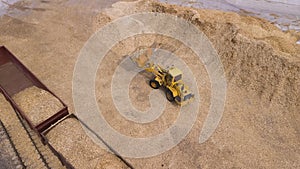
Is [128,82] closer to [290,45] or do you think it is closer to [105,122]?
[105,122]

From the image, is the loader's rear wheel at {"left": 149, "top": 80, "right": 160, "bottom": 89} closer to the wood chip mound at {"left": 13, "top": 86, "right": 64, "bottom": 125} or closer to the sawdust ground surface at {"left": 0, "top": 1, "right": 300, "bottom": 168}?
the sawdust ground surface at {"left": 0, "top": 1, "right": 300, "bottom": 168}

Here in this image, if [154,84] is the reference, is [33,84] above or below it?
above

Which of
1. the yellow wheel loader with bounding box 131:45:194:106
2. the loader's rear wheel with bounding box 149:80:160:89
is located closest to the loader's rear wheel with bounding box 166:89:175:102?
the yellow wheel loader with bounding box 131:45:194:106

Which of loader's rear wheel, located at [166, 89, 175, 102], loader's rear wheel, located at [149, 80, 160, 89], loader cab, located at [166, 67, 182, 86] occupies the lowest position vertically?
loader's rear wheel, located at [166, 89, 175, 102]

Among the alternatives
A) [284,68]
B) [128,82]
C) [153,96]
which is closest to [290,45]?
[284,68]

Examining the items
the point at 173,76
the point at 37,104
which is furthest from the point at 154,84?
the point at 37,104

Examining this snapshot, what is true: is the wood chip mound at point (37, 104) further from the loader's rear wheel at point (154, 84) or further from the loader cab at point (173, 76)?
the loader cab at point (173, 76)

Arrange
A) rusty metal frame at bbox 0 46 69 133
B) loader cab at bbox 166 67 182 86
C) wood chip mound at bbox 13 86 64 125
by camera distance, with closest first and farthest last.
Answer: rusty metal frame at bbox 0 46 69 133 < wood chip mound at bbox 13 86 64 125 < loader cab at bbox 166 67 182 86

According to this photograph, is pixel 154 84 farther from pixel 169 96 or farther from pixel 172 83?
pixel 172 83
